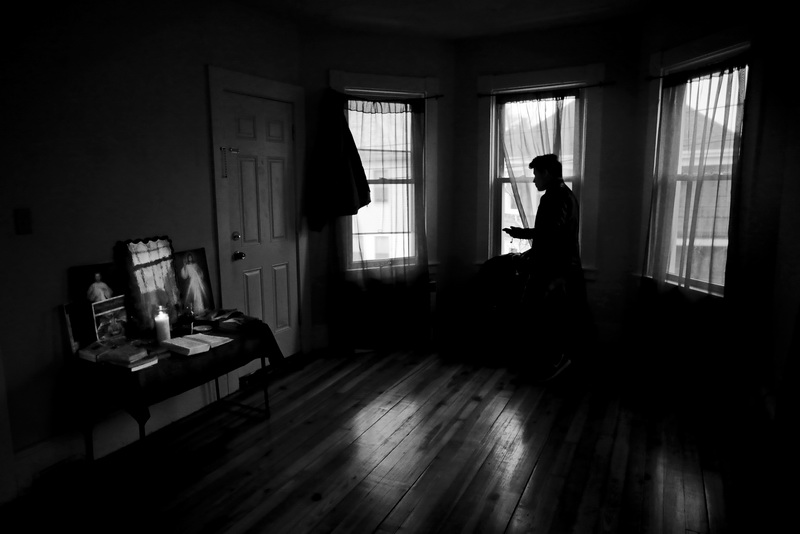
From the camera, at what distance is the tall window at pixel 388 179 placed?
4.58 meters

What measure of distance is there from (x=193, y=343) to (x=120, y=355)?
1.21 ft

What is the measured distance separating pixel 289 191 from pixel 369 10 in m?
1.49

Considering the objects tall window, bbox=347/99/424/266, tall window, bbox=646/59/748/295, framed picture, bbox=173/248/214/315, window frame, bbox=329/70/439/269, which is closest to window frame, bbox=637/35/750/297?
tall window, bbox=646/59/748/295

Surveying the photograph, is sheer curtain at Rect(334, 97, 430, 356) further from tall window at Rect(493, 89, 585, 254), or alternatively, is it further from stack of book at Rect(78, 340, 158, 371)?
stack of book at Rect(78, 340, 158, 371)

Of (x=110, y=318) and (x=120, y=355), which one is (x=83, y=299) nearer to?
(x=110, y=318)

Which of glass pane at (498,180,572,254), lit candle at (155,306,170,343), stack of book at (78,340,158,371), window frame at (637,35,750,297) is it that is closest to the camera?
stack of book at (78,340,158,371)

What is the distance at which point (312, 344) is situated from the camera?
4.68 metres

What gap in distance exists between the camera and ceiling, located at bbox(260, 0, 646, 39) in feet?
12.7

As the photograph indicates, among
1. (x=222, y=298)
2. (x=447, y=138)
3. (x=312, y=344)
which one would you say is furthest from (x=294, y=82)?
(x=312, y=344)

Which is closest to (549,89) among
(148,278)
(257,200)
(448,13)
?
(448,13)

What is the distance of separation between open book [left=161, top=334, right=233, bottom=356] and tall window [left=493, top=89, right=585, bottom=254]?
2819 mm

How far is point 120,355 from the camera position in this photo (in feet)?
8.20

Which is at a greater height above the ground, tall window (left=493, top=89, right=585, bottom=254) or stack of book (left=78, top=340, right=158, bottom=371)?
tall window (left=493, top=89, right=585, bottom=254)

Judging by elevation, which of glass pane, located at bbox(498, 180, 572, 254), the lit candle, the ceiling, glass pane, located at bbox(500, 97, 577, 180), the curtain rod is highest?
the ceiling
